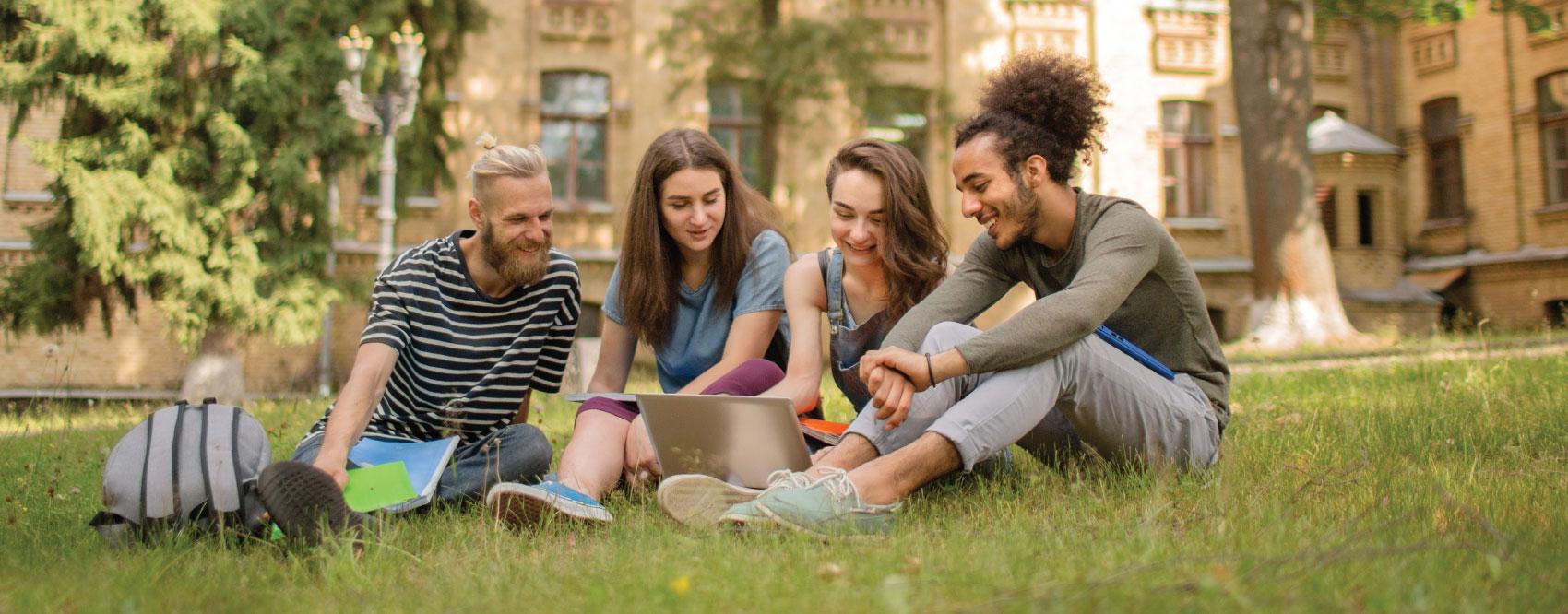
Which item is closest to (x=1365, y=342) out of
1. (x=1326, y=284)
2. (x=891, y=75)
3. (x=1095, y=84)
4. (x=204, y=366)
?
(x=1326, y=284)

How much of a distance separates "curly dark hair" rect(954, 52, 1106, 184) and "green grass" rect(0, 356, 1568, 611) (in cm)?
101

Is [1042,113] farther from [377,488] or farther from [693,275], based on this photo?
[377,488]

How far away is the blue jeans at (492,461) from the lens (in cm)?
389

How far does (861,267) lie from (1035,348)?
1082 mm

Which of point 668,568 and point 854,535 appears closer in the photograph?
point 668,568

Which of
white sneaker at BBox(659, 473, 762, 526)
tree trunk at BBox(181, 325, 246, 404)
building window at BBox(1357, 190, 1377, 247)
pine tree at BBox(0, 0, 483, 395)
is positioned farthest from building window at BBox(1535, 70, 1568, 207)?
white sneaker at BBox(659, 473, 762, 526)

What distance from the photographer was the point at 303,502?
9.52 ft

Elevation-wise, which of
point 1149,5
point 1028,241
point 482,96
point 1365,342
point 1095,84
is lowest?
point 1365,342

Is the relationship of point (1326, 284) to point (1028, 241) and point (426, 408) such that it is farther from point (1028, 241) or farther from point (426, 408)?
point (426, 408)

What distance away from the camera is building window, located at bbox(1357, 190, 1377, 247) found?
22578mm

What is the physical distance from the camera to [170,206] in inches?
538

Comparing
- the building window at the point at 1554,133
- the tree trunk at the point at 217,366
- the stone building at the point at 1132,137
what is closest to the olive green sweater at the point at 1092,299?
the tree trunk at the point at 217,366

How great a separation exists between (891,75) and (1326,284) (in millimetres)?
8113

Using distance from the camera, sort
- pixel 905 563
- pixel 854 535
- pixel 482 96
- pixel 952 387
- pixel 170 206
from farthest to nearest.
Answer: pixel 482 96, pixel 170 206, pixel 952 387, pixel 854 535, pixel 905 563
